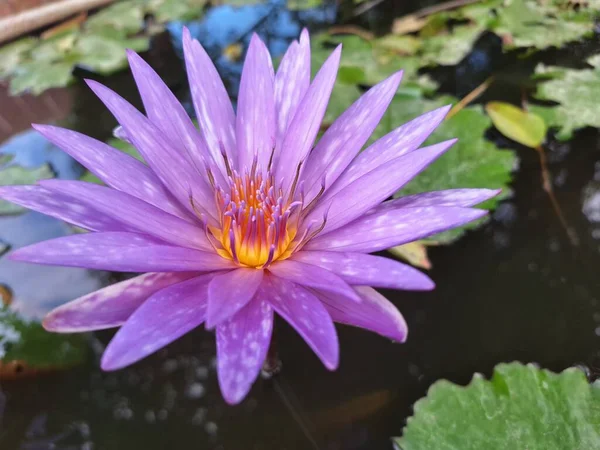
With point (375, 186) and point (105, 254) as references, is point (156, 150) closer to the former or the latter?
point (105, 254)

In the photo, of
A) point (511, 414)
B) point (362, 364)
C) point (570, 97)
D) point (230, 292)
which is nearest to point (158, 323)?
point (230, 292)

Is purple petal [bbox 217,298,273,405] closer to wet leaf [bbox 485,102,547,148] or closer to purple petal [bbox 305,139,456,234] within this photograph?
purple petal [bbox 305,139,456,234]

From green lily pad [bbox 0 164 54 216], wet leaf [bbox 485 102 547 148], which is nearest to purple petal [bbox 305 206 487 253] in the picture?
wet leaf [bbox 485 102 547 148]

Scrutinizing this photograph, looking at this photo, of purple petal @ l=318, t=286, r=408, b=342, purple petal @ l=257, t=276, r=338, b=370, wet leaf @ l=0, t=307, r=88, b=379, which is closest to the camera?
purple petal @ l=257, t=276, r=338, b=370

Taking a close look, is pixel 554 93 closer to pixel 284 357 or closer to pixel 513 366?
pixel 513 366

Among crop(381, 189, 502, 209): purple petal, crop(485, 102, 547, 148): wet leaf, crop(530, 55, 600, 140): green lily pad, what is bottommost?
crop(530, 55, 600, 140): green lily pad

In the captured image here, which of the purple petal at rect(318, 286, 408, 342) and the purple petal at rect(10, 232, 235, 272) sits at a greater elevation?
the purple petal at rect(10, 232, 235, 272)

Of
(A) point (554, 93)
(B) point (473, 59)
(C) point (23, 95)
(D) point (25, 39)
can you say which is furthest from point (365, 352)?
(D) point (25, 39)
